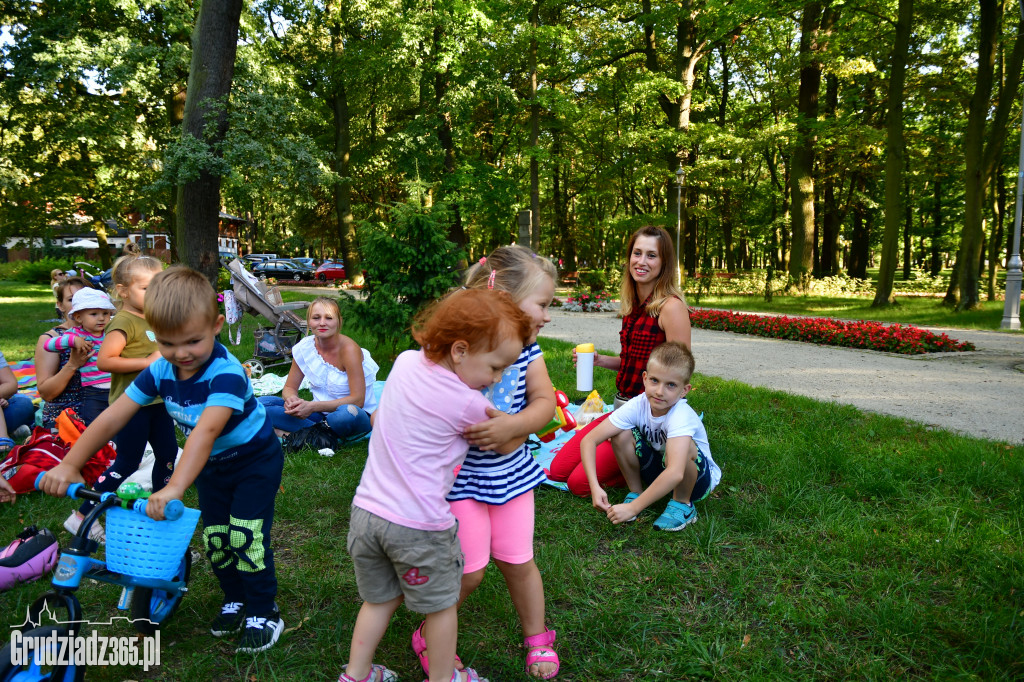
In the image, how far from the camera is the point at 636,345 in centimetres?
438

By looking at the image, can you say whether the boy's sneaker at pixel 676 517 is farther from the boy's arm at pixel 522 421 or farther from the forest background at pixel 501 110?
the forest background at pixel 501 110

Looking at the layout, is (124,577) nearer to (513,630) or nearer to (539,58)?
(513,630)

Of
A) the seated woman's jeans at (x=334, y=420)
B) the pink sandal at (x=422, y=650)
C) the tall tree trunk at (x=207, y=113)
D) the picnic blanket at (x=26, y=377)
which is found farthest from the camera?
the tall tree trunk at (x=207, y=113)

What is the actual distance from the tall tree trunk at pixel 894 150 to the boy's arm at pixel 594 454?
51.1 feet

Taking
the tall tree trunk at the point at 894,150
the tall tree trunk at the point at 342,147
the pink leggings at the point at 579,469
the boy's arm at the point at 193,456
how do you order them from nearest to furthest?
1. the boy's arm at the point at 193,456
2. the pink leggings at the point at 579,469
3. the tall tree trunk at the point at 894,150
4. the tall tree trunk at the point at 342,147

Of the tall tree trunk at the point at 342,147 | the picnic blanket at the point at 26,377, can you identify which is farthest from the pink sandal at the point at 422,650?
the tall tree trunk at the point at 342,147

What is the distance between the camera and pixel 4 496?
382 centimetres

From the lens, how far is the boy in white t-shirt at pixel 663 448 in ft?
A: 11.4

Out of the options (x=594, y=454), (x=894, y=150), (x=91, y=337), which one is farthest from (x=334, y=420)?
(x=894, y=150)

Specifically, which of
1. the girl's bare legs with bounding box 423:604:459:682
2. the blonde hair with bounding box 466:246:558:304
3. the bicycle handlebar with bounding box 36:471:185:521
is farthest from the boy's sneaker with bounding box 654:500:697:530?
the bicycle handlebar with bounding box 36:471:185:521

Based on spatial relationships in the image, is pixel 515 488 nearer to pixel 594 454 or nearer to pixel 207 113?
pixel 594 454

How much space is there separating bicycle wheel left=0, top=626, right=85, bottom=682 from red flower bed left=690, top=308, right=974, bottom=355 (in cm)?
1121

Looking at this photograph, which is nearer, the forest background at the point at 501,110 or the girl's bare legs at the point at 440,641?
the girl's bare legs at the point at 440,641

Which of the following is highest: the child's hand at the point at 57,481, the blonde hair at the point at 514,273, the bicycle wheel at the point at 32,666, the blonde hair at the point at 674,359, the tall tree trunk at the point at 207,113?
the tall tree trunk at the point at 207,113
